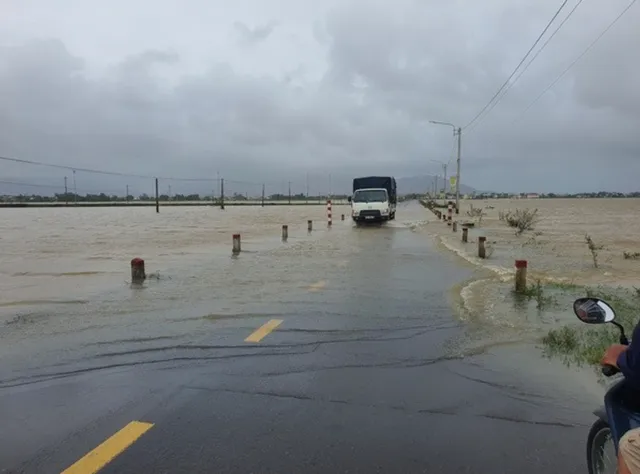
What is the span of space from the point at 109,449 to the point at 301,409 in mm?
1495

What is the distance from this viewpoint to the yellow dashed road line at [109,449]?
3.34m

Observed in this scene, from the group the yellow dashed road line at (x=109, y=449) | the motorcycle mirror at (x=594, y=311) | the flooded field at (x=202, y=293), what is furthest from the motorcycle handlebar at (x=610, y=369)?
the flooded field at (x=202, y=293)

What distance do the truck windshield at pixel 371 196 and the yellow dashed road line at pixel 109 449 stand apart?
106 feet

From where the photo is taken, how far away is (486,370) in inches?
211

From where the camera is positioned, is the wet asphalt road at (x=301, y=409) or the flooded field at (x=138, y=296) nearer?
the wet asphalt road at (x=301, y=409)

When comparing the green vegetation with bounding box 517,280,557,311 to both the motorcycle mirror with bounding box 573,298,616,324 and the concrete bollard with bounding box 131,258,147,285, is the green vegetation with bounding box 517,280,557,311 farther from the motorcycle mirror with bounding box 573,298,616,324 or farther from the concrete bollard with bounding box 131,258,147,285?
the concrete bollard with bounding box 131,258,147,285

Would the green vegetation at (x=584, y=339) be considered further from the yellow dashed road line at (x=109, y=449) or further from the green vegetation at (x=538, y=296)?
the yellow dashed road line at (x=109, y=449)

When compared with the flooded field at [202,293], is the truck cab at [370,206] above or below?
above

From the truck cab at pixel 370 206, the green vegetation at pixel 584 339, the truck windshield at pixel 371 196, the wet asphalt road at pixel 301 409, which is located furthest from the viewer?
the truck windshield at pixel 371 196

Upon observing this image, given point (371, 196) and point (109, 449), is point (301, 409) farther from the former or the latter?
point (371, 196)

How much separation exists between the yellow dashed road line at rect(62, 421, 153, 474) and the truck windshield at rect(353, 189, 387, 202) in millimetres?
32196

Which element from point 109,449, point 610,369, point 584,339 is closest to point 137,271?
point 109,449

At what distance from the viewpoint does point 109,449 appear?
3.58 metres

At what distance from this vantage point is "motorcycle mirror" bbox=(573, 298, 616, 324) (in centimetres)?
283
